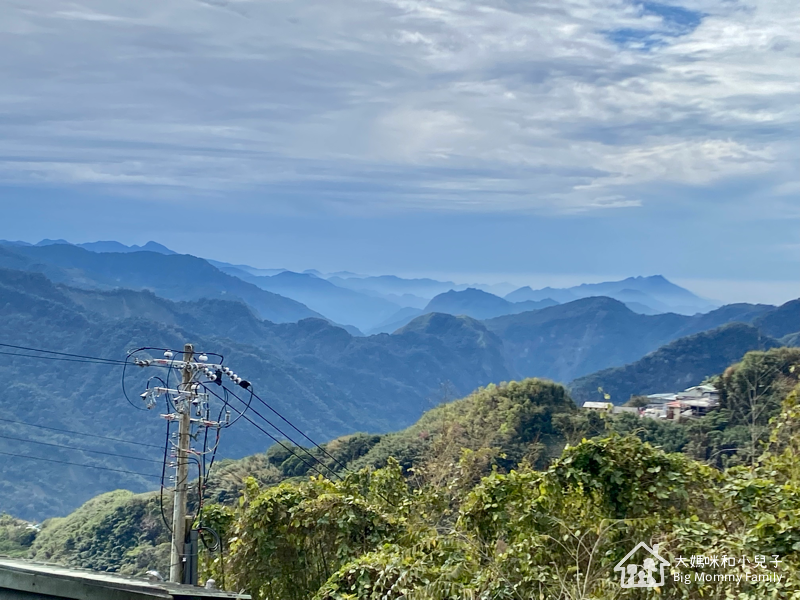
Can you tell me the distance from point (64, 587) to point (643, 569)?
509 cm

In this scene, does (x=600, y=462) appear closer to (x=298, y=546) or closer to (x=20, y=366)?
(x=298, y=546)

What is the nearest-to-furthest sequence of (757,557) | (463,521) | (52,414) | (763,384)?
(757,557), (463,521), (763,384), (52,414)

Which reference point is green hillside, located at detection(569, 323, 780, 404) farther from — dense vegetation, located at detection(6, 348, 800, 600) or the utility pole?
the utility pole

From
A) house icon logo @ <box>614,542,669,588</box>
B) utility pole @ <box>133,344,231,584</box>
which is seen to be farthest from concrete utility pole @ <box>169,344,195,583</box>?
house icon logo @ <box>614,542,669,588</box>

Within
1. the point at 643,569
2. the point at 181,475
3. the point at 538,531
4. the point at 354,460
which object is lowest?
the point at 643,569

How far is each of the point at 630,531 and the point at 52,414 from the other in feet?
580

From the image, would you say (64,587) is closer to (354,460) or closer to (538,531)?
(538,531)

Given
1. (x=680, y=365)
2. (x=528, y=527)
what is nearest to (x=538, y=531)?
(x=528, y=527)

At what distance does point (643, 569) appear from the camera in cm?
745

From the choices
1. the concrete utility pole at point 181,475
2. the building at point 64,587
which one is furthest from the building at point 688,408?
the building at point 64,587

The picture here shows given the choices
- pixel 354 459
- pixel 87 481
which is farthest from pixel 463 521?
pixel 87 481

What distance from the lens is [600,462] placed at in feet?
29.8

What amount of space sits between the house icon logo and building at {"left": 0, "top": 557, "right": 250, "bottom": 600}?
3986mm

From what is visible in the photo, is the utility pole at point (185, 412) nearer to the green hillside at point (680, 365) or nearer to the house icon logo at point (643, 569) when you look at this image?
the house icon logo at point (643, 569)
